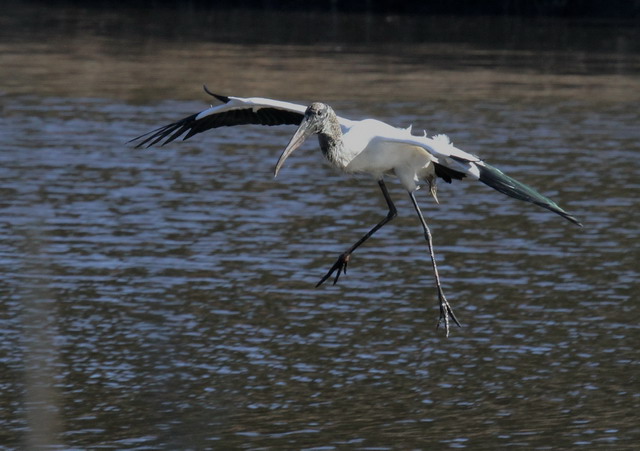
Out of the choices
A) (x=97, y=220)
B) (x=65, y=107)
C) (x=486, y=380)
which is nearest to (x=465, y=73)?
(x=65, y=107)

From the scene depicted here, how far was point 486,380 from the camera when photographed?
10680 mm

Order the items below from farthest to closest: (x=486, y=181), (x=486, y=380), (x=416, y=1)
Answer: (x=416, y=1) < (x=486, y=380) < (x=486, y=181)

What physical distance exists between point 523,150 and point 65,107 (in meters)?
8.13

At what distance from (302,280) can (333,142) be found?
165 inches

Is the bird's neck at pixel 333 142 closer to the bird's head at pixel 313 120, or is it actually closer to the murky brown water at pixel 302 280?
the bird's head at pixel 313 120

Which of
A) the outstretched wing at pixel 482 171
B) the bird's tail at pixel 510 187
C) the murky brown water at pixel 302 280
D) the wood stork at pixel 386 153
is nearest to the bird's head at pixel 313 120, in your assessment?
the wood stork at pixel 386 153

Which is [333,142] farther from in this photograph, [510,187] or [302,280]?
[302,280]

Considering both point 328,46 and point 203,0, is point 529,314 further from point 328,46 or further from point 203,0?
point 203,0

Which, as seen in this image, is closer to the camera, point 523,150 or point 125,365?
point 125,365

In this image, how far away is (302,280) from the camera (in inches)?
535

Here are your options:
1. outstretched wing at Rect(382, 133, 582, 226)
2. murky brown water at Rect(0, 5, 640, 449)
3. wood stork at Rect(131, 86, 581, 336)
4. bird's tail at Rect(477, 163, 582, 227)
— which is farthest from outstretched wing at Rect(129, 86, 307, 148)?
bird's tail at Rect(477, 163, 582, 227)

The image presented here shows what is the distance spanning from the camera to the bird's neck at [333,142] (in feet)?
31.2

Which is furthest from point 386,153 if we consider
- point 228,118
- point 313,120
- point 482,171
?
point 228,118

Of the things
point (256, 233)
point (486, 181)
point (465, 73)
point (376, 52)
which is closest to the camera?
point (486, 181)
